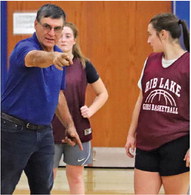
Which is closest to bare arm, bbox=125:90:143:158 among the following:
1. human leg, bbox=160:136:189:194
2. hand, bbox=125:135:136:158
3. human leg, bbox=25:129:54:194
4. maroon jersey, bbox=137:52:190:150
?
hand, bbox=125:135:136:158

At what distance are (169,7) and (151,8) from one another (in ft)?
0.70

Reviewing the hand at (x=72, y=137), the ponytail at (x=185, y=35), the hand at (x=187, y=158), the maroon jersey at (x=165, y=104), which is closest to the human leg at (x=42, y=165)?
the hand at (x=72, y=137)

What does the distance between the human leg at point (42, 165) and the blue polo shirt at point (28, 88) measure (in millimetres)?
117

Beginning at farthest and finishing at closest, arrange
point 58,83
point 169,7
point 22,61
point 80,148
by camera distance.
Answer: point 169,7 → point 80,148 → point 58,83 → point 22,61

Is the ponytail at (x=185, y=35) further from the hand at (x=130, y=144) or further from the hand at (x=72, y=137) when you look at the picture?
the hand at (x=72, y=137)

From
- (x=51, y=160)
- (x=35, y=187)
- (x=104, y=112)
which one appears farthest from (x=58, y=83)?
(x=104, y=112)

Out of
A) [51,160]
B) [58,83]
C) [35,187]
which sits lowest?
[35,187]

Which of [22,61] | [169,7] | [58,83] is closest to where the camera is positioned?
A: [22,61]

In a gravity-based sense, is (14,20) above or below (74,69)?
above

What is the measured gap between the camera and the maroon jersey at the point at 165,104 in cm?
243

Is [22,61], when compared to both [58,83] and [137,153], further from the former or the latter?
[137,153]

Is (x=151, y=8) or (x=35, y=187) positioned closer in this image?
→ (x=35, y=187)

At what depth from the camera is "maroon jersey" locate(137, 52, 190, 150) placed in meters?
2.43

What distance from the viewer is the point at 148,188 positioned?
254 cm
